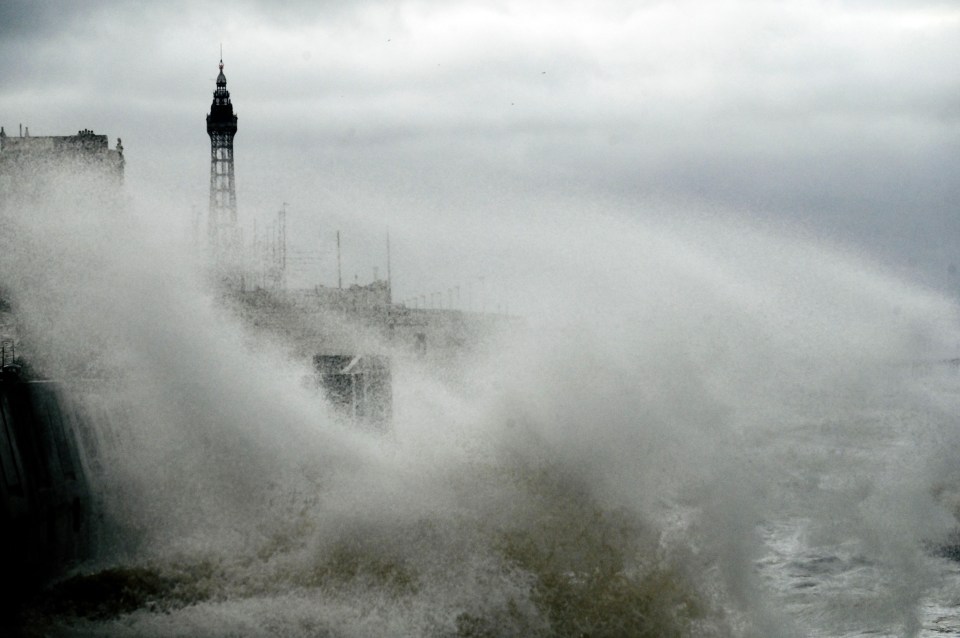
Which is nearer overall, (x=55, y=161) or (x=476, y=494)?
(x=476, y=494)

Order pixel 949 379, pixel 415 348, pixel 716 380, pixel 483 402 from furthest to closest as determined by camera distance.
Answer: pixel 949 379, pixel 415 348, pixel 716 380, pixel 483 402

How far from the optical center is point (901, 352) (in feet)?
127

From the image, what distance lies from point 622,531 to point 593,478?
2156mm

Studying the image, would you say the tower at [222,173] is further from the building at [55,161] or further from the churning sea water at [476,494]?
the churning sea water at [476,494]

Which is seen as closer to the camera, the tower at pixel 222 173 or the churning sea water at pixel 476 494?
the churning sea water at pixel 476 494

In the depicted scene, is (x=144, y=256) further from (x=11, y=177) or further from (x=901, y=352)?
(x=11, y=177)

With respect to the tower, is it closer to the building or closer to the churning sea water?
the building

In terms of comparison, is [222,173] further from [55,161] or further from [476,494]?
[476,494]

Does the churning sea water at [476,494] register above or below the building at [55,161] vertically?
below

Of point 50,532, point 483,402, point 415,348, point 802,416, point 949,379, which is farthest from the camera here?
point 949,379

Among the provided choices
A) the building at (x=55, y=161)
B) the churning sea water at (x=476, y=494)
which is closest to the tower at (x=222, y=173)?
the building at (x=55, y=161)

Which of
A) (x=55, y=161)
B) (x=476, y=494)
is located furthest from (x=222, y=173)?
(x=476, y=494)

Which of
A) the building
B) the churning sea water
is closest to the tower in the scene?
the building

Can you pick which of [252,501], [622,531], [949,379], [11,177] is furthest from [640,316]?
[11,177]
